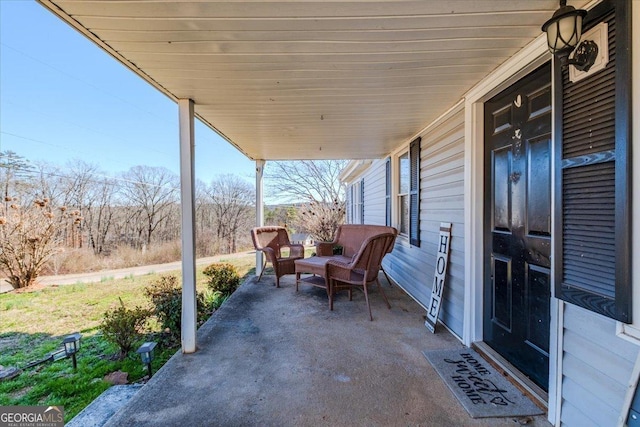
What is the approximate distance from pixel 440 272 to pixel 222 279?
3311 mm

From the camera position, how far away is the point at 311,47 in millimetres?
1732

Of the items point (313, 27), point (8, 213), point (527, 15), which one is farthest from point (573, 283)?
point (8, 213)

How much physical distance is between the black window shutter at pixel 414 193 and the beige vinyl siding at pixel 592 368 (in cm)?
240

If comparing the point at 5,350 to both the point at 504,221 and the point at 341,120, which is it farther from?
the point at 504,221

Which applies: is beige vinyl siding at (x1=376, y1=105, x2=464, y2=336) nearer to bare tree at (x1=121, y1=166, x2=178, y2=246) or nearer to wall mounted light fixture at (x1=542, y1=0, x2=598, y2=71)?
wall mounted light fixture at (x1=542, y1=0, x2=598, y2=71)

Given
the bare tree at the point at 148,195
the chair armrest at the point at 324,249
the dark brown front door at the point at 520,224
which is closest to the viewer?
the dark brown front door at the point at 520,224

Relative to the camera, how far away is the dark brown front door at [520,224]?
1.79m

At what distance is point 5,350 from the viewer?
3.31m

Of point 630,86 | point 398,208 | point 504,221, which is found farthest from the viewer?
point 398,208

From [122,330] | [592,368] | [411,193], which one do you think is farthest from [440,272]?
[122,330]

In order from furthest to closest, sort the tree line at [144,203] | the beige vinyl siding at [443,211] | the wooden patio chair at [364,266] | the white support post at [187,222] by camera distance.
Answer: the tree line at [144,203]
the wooden patio chair at [364,266]
the beige vinyl siding at [443,211]
the white support post at [187,222]

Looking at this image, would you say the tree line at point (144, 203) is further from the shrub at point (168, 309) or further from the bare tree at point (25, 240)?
the shrub at point (168, 309)

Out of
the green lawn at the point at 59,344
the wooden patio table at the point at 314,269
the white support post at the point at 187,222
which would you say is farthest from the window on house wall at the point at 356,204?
the white support post at the point at 187,222

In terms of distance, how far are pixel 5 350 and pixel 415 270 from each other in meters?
5.29
